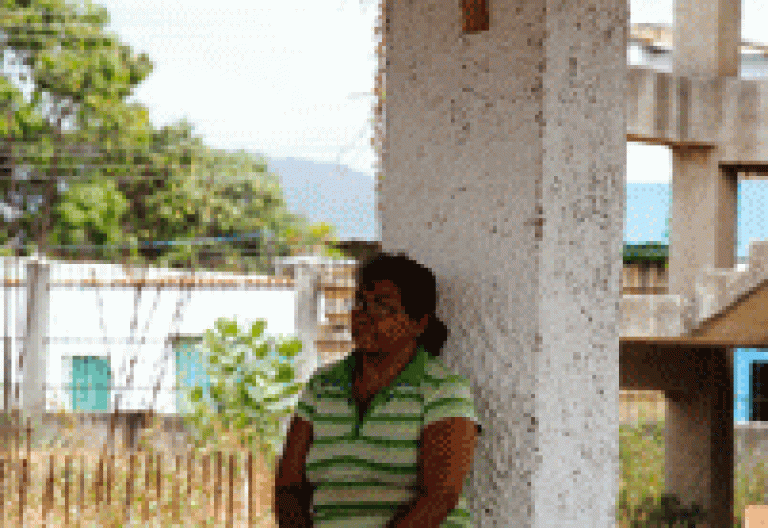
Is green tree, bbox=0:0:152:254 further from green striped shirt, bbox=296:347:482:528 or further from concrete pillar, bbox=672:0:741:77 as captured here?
green striped shirt, bbox=296:347:482:528

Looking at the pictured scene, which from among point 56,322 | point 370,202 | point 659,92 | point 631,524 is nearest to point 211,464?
point 370,202

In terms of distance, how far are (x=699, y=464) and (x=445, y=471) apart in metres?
4.41

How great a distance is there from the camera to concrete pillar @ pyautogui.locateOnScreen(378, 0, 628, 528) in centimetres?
192

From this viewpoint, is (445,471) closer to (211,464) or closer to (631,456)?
(211,464)

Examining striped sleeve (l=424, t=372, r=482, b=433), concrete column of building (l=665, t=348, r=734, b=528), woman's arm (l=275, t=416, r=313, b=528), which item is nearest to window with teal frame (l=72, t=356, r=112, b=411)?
concrete column of building (l=665, t=348, r=734, b=528)

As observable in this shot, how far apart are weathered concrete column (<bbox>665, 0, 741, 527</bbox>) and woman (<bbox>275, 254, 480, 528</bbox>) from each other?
408 cm

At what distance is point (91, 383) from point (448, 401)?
12.3 feet

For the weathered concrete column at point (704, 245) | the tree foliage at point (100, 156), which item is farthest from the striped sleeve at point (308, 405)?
the tree foliage at point (100, 156)

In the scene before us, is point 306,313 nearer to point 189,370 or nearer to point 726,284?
point 189,370

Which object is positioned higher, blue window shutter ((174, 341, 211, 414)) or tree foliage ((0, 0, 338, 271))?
tree foliage ((0, 0, 338, 271))

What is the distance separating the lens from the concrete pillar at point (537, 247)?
6.30 ft

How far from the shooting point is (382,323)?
1.91 meters

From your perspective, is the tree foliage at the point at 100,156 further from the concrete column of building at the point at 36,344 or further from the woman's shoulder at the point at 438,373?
the woman's shoulder at the point at 438,373

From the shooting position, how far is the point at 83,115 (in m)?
11.7
